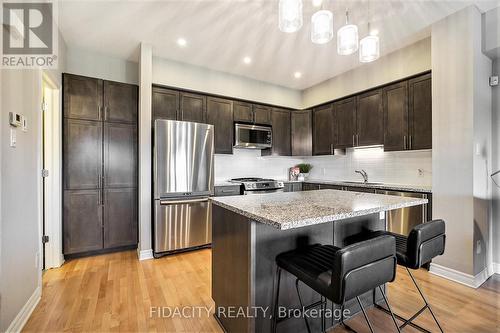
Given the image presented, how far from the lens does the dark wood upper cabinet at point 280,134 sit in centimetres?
457

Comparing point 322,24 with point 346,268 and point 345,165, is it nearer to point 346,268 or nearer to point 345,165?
point 346,268

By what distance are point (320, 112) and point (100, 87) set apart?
12.0 ft

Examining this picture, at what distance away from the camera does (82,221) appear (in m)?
3.06

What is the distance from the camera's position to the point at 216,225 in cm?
184

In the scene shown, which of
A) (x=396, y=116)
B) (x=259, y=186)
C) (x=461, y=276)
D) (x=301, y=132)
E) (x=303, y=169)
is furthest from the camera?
(x=303, y=169)

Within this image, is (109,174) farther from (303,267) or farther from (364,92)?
(364,92)

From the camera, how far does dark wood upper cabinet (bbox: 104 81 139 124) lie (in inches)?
127

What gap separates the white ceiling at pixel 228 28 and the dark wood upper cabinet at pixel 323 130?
835 millimetres

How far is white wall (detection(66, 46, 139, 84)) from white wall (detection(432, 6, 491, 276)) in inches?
163

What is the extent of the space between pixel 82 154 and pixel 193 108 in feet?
5.37

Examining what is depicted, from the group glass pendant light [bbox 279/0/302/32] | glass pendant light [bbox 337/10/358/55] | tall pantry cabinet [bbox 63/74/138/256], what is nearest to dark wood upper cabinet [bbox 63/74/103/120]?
tall pantry cabinet [bbox 63/74/138/256]

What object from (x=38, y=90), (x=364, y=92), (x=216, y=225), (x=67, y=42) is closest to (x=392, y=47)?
(x=364, y=92)

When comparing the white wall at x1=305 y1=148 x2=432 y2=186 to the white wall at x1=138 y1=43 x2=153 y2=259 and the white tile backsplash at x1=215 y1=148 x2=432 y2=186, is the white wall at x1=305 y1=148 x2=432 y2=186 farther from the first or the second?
the white wall at x1=138 y1=43 x2=153 y2=259

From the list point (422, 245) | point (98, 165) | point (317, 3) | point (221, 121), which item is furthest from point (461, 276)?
point (98, 165)
